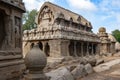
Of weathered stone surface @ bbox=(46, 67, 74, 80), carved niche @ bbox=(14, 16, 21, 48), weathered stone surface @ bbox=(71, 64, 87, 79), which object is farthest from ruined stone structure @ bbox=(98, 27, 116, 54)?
weathered stone surface @ bbox=(46, 67, 74, 80)

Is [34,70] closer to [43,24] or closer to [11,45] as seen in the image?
[11,45]

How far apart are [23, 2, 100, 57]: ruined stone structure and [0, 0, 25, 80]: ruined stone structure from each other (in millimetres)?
9927

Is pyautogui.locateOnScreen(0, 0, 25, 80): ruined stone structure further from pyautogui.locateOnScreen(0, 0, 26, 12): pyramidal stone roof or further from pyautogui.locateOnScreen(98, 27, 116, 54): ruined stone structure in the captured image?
pyautogui.locateOnScreen(98, 27, 116, 54): ruined stone structure

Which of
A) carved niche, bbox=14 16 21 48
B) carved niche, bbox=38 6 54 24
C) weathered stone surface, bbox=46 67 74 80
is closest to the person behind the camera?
weathered stone surface, bbox=46 67 74 80

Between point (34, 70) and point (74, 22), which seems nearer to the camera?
point (34, 70)

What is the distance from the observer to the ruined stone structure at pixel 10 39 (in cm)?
1115

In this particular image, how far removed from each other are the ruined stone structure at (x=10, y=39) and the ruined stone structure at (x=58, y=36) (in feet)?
32.6

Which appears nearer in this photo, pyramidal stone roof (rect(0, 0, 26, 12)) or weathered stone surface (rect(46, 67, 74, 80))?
weathered stone surface (rect(46, 67, 74, 80))

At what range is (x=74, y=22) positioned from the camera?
31.8 metres

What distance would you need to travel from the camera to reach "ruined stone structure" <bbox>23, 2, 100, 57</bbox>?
75.5ft

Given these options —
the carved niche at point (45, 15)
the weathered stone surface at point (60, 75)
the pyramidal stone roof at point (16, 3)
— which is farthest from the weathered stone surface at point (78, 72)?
the carved niche at point (45, 15)

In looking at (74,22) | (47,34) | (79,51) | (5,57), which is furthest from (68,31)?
(5,57)

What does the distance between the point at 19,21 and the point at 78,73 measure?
186 inches

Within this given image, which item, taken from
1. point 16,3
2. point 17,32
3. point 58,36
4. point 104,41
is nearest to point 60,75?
point 17,32
